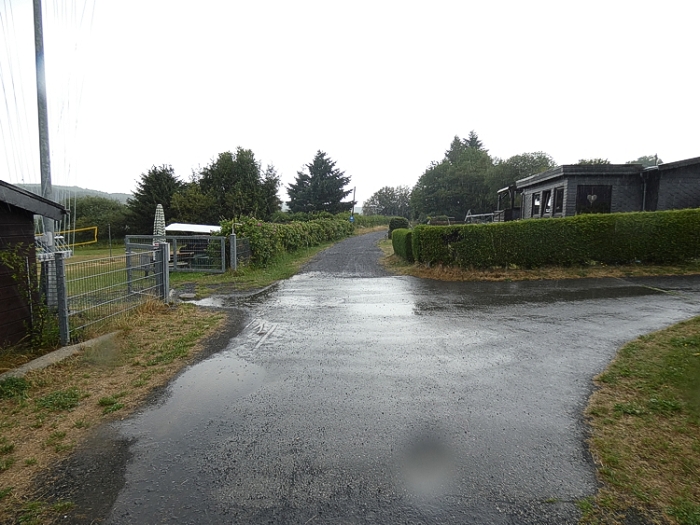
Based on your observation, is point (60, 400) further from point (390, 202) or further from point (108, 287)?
point (390, 202)

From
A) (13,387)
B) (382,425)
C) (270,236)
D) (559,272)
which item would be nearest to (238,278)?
(270,236)

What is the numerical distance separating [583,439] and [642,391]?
1238 millimetres

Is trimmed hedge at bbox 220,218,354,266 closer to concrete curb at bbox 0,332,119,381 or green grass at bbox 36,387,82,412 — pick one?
concrete curb at bbox 0,332,119,381

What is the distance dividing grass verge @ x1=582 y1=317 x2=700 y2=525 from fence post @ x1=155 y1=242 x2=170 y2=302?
25.3 ft

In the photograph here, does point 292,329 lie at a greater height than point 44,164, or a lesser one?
lesser

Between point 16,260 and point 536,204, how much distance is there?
68.3 ft

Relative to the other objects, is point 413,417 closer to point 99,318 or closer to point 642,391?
point 642,391

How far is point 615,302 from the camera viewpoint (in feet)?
25.9

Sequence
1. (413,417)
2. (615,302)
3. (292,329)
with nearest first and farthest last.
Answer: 1. (413,417)
2. (292,329)
3. (615,302)

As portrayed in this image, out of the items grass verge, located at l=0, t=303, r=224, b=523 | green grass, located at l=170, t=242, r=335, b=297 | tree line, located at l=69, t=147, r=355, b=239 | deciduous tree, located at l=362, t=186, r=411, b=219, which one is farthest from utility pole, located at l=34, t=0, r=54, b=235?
deciduous tree, located at l=362, t=186, r=411, b=219

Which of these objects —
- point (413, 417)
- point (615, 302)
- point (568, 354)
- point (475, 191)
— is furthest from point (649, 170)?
point (475, 191)

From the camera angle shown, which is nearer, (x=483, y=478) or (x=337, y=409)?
(x=483, y=478)

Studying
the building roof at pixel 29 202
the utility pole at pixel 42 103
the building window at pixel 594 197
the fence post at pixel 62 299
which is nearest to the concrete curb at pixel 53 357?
the fence post at pixel 62 299

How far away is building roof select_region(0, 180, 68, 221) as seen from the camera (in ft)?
16.3
